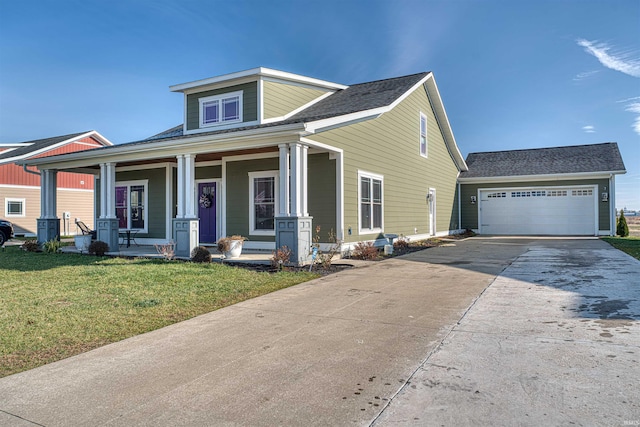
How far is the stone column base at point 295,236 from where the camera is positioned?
9.45 meters

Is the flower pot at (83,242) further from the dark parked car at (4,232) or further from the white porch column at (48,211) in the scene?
the dark parked car at (4,232)

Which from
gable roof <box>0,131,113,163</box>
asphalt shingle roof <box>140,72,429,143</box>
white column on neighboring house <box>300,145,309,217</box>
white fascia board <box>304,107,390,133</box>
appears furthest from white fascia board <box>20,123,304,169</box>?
gable roof <box>0,131,113,163</box>

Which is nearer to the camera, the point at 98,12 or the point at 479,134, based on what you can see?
the point at 98,12

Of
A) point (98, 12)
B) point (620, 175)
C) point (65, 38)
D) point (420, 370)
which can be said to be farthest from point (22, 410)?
point (620, 175)

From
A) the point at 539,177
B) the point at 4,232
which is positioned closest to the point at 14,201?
the point at 4,232

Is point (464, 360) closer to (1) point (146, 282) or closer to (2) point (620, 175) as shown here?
(1) point (146, 282)

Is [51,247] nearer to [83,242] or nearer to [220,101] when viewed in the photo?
[83,242]

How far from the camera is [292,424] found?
261cm

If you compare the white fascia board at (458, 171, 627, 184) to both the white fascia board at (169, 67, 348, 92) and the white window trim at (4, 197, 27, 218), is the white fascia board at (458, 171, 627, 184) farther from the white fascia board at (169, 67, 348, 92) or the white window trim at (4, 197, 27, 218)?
the white window trim at (4, 197, 27, 218)

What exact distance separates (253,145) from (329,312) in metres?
5.72

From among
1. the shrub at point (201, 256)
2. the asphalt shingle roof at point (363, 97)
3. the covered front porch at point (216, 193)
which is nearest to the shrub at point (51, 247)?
the covered front porch at point (216, 193)

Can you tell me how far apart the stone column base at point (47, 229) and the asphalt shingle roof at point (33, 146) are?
1358 centimetres

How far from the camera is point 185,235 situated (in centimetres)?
1100

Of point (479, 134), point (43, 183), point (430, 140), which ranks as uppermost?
point (479, 134)
